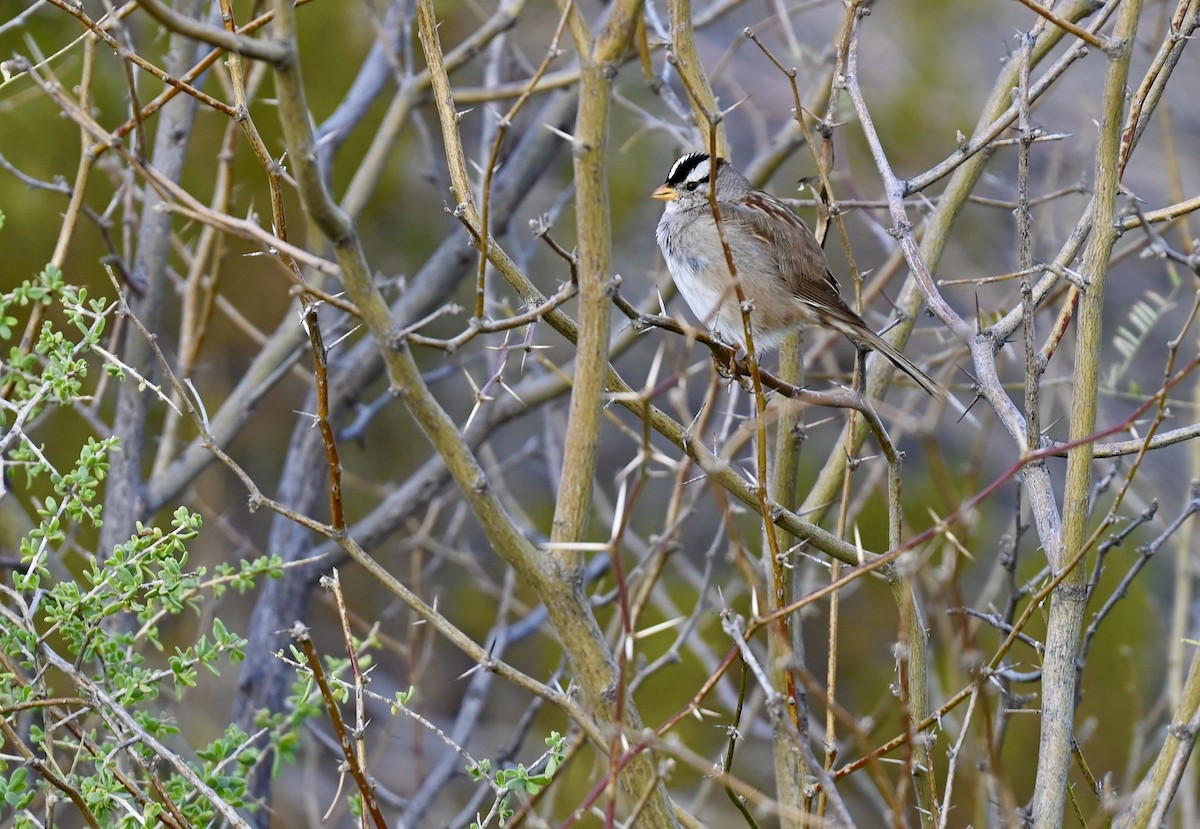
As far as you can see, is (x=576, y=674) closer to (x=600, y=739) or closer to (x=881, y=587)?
(x=600, y=739)

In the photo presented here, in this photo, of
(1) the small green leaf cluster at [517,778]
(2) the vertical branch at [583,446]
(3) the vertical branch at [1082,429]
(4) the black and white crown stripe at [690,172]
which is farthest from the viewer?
(4) the black and white crown stripe at [690,172]

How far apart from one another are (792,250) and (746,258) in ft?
0.52

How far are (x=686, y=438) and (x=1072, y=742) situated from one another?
34.2 inches

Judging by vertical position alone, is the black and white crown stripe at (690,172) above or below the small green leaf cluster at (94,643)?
above

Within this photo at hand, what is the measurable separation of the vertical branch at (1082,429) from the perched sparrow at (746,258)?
1.34 meters

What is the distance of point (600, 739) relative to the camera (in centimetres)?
174

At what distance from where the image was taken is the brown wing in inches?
152

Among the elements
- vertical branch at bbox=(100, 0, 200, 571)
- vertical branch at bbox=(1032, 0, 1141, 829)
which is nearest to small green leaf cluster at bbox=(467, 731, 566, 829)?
vertical branch at bbox=(1032, 0, 1141, 829)

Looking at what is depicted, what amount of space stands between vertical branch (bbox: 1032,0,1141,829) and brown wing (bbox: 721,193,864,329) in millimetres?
1536

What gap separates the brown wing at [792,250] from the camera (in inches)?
152

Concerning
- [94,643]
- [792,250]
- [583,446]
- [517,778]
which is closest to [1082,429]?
[583,446]

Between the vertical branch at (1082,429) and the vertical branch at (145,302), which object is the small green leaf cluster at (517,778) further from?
the vertical branch at (145,302)

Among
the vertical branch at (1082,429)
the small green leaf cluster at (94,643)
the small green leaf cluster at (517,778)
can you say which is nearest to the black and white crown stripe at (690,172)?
the vertical branch at (1082,429)

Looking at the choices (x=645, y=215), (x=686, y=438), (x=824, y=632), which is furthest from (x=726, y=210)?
(x=645, y=215)
